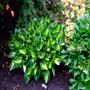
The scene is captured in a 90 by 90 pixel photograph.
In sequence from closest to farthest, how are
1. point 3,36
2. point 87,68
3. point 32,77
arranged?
point 87,68 < point 32,77 < point 3,36

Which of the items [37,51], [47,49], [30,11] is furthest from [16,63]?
[30,11]

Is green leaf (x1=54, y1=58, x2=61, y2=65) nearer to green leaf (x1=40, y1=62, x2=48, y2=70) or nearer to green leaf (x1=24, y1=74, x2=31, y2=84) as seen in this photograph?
green leaf (x1=40, y1=62, x2=48, y2=70)

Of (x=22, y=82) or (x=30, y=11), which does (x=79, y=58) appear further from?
(x=30, y=11)

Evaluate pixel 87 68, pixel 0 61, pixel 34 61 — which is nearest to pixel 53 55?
pixel 34 61

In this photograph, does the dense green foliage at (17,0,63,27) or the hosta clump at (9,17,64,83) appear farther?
the dense green foliage at (17,0,63,27)

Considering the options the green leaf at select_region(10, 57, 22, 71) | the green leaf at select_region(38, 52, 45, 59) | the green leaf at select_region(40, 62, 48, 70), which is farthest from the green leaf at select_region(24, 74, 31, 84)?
the green leaf at select_region(38, 52, 45, 59)

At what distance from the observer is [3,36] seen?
5.46 metres

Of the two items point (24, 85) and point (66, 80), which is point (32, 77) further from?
point (66, 80)

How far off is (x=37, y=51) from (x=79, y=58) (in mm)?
747

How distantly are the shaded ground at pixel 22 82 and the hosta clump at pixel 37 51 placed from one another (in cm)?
13

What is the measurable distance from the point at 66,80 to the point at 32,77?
0.62 meters

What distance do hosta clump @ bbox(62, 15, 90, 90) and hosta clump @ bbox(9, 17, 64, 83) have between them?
0.70ft

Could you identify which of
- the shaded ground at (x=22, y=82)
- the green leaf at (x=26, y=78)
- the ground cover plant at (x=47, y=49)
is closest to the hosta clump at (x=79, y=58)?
the ground cover plant at (x=47, y=49)

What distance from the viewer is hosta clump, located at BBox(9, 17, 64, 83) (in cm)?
467
